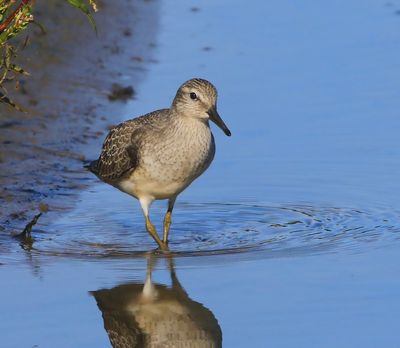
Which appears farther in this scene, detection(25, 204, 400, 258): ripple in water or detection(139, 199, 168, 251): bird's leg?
detection(139, 199, 168, 251): bird's leg

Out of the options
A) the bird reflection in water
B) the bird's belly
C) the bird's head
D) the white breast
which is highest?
the bird's head

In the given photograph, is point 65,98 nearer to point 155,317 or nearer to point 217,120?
point 217,120

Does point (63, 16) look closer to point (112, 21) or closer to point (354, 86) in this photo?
point (112, 21)

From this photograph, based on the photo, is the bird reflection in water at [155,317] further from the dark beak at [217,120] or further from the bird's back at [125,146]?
the bird's back at [125,146]

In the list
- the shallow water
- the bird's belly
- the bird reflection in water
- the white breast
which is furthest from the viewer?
the bird's belly

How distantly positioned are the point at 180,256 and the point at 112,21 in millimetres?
7275

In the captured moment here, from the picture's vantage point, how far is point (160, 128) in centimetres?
1073

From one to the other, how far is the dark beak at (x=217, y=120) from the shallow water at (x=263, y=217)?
0.84m

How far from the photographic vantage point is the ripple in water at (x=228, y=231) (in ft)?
33.7

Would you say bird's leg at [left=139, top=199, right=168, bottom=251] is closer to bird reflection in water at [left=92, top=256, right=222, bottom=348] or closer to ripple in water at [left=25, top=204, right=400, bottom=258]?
ripple in water at [left=25, top=204, right=400, bottom=258]

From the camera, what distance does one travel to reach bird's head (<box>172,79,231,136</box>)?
34.5 ft

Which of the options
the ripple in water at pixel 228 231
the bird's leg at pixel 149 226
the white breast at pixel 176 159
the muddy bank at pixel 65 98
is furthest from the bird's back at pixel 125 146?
the muddy bank at pixel 65 98

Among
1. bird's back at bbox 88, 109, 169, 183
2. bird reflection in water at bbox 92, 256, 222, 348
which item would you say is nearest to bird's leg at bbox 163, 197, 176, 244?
bird's back at bbox 88, 109, 169, 183

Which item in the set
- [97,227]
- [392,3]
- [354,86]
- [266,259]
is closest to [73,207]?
[97,227]
